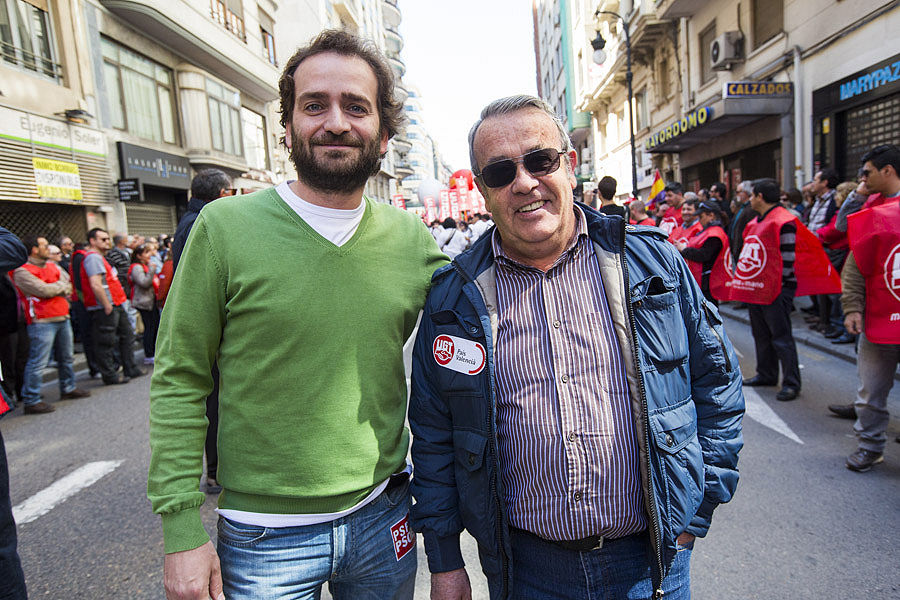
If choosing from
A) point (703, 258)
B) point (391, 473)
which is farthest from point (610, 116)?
point (391, 473)

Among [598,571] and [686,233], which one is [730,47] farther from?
[598,571]

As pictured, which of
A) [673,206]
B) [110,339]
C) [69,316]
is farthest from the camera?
[673,206]

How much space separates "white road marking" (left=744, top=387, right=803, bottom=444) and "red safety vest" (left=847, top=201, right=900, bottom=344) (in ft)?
3.93

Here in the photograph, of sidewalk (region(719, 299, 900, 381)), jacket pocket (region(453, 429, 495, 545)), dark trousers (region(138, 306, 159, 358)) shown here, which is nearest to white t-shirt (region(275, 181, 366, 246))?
jacket pocket (region(453, 429, 495, 545))

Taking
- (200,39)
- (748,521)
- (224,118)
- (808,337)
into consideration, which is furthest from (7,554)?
(224,118)

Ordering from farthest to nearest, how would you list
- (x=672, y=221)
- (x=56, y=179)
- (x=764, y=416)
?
(x=56, y=179) < (x=672, y=221) < (x=764, y=416)

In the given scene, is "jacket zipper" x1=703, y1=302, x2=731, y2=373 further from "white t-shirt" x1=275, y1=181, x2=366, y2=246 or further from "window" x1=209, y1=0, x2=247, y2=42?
"window" x1=209, y1=0, x2=247, y2=42

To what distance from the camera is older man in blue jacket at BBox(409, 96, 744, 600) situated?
1612 millimetres

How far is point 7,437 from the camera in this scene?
5.80 m

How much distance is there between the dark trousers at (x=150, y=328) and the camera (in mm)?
8531

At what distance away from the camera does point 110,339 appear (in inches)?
306

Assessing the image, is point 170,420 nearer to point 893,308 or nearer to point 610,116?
point 893,308

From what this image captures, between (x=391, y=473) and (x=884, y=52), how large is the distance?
11.9 meters

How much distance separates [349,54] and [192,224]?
7.97 feet
